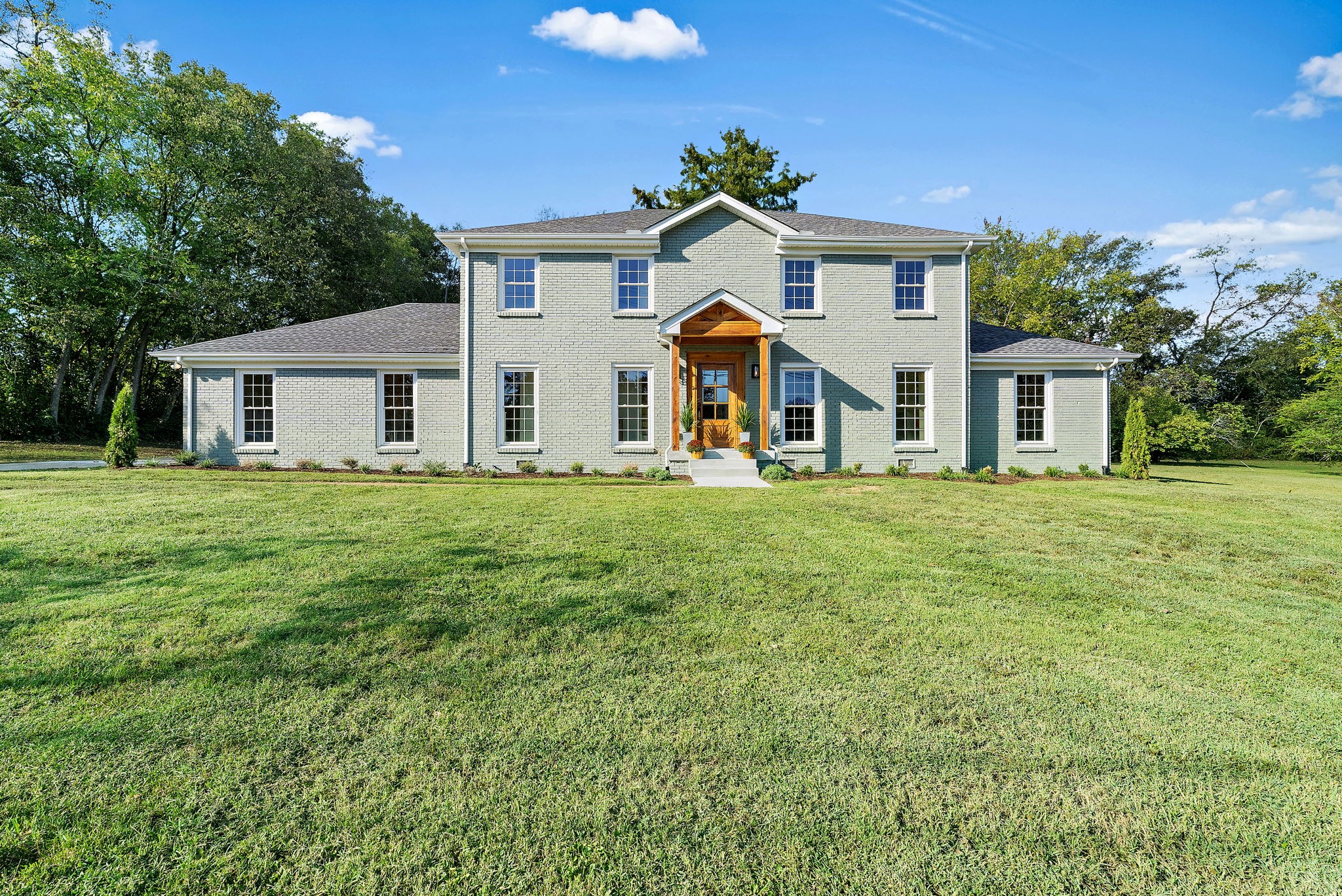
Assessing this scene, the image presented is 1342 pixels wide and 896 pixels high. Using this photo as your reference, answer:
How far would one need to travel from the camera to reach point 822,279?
16.3 metres

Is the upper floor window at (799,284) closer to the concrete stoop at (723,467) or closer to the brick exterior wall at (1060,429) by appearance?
the concrete stoop at (723,467)

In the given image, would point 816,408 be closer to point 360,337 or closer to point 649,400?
point 649,400

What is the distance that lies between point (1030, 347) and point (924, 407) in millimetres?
3950

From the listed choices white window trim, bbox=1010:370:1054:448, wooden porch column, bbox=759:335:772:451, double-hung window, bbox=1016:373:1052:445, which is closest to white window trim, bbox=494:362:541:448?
wooden porch column, bbox=759:335:772:451

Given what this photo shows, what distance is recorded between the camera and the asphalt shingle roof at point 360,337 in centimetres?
1598

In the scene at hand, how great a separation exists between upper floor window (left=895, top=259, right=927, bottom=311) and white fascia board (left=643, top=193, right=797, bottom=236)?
3.28 metres

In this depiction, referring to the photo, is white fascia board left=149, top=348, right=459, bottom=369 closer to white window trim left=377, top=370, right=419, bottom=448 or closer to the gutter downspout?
white window trim left=377, top=370, right=419, bottom=448

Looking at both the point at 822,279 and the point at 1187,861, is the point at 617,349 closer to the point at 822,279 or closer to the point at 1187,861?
the point at 822,279

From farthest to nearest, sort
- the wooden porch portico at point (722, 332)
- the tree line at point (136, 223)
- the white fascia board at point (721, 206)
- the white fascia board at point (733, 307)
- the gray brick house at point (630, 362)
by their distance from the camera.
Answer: the tree line at point (136, 223) → the gray brick house at point (630, 362) → the white fascia board at point (721, 206) → the wooden porch portico at point (722, 332) → the white fascia board at point (733, 307)

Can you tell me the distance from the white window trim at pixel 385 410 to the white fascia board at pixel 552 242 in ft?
12.4

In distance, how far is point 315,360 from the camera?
1591 centimetres

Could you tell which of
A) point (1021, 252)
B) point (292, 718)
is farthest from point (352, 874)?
point (1021, 252)

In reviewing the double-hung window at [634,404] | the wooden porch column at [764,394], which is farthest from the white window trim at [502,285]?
the wooden porch column at [764,394]

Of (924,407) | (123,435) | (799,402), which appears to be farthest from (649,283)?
(123,435)
